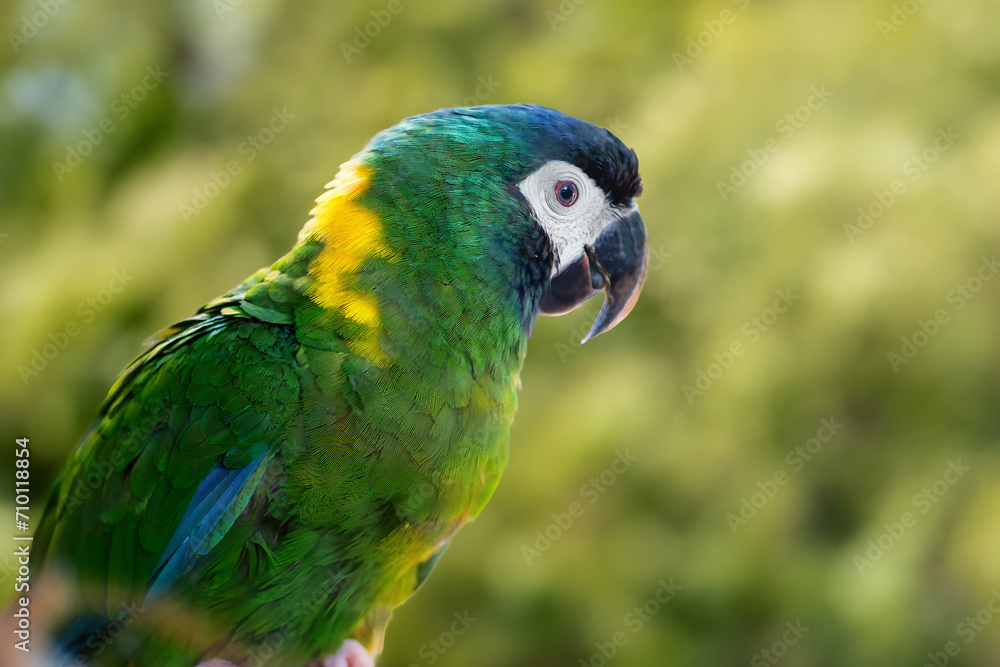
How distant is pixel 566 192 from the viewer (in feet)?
3.49

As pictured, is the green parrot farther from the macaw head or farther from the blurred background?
the blurred background

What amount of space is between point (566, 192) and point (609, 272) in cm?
13

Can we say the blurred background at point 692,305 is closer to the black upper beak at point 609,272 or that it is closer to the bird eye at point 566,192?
the black upper beak at point 609,272

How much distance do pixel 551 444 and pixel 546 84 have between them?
40.5 inches

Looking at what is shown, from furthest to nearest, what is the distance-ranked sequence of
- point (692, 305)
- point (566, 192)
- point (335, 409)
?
1. point (692, 305)
2. point (566, 192)
3. point (335, 409)

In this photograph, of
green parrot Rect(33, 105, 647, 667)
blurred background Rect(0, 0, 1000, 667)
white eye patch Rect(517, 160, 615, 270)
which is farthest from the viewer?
blurred background Rect(0, 0, 1000, 667)

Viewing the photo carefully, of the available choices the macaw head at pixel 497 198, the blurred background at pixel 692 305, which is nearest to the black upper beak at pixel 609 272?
the macaw head at pixel 497 198

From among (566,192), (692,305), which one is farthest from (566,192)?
(692,305)

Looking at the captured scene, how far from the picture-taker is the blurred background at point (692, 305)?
1.95 m

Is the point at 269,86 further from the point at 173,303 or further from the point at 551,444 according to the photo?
the point at 551,444

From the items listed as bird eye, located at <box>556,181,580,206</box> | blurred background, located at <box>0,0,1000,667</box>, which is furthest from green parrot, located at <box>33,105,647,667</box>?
blurred background, located at <box>0,0,1000,667</box>

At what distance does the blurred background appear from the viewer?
6.39 feet

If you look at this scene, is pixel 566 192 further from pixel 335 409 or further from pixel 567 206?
pixel 335 409

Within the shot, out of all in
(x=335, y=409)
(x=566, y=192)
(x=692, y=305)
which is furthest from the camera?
(x=692, y=305)
